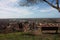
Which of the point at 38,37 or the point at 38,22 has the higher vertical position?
the point at 38,22

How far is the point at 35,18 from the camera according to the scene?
733 cm

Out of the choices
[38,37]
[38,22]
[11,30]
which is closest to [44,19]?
[38,22]

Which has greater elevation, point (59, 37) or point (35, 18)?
point (35, 18)

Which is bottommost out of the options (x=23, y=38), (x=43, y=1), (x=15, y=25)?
(x=23, y=38)

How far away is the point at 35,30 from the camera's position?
743cm

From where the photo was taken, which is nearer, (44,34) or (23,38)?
(23,38)

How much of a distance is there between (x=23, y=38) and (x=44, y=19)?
1.18m

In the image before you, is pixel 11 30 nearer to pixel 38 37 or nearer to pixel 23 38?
pixel 23 38

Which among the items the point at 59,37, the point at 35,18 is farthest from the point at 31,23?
the point at 59,37

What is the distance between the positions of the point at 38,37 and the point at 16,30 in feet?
3.34

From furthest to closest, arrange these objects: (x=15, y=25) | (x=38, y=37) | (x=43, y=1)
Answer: (x=15, y=25), (x=38, y=37), (x=43, y=1)

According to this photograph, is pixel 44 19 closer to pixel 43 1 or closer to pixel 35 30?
pixel 35 30

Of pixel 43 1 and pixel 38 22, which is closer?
pixel 43 1

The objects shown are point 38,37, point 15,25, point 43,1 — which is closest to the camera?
point 43,1
